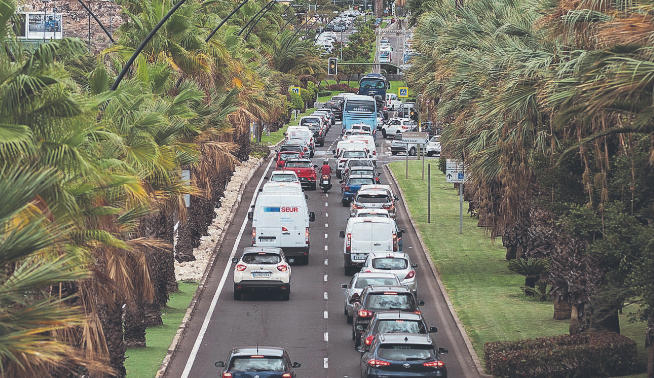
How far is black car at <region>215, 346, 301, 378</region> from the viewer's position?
2291 centimetres

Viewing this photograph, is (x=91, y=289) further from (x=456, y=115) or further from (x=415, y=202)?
(x=415, y=202)

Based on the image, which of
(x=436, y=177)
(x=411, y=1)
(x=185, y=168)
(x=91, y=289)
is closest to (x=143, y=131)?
(x=91, y=289)

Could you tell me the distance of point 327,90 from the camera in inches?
6019

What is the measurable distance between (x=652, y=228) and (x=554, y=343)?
17.8 feet

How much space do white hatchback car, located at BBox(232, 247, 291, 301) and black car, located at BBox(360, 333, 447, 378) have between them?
44.6 feet

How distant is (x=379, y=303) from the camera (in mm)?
30781

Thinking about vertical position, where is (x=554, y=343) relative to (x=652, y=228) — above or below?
below

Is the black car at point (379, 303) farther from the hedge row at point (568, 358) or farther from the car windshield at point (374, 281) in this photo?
the hedge row at point (568, 358)

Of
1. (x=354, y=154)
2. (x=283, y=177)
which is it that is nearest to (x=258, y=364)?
(x=283, y=177)

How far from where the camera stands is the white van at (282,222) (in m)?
44.6

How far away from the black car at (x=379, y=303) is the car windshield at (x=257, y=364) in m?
7.26

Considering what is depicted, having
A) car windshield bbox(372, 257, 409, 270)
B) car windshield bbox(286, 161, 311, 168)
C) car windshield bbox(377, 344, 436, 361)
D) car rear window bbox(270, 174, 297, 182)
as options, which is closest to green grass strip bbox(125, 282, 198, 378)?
car windshield bbox(372, 257, 409, 270)

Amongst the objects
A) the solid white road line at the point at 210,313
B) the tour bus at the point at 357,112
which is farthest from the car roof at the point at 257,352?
the tour bus at the point at 357,112

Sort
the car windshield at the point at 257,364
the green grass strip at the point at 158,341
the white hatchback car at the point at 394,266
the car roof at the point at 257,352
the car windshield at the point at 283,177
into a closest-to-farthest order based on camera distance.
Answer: the car windshield at the point at 257,364, the car roof at the point at 257,352, the green grass strip at the point at 158,341, the white hatchback car at the point at 394,266, the car windshield at the point at 283,177
